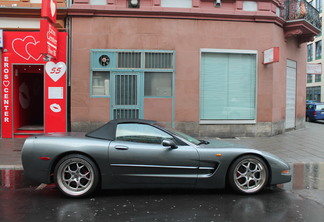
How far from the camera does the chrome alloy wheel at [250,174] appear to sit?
15.3 feet

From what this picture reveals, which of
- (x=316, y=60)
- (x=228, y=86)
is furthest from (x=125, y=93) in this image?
(x=316, y=60)

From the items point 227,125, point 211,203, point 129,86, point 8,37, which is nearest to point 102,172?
point 211,203

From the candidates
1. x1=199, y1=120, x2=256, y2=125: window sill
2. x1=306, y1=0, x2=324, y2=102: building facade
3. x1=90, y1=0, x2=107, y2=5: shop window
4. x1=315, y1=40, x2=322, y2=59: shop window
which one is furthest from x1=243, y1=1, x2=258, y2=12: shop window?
x1=315, y1=40, x2=322, y2=59: shop window

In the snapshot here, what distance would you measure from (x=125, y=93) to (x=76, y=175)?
652 cm

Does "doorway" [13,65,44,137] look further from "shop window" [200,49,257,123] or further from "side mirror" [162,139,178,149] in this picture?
"side mirror" [162,139,178,149]

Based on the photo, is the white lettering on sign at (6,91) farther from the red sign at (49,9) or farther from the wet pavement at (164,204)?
the wet pavement at (164,204)

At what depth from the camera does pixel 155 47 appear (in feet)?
35.7

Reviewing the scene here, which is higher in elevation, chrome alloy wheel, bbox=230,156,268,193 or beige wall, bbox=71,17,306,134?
beige wall, bbox=71,17,306,134

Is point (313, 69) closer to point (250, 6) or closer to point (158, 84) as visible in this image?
point (250, 6)

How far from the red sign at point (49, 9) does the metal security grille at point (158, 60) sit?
3.47 meters

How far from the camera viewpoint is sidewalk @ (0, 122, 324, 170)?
24.2 ft

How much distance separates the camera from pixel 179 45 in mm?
10969

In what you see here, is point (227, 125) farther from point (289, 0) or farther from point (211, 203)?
point (211, 203)

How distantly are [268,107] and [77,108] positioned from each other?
7.42 metres
